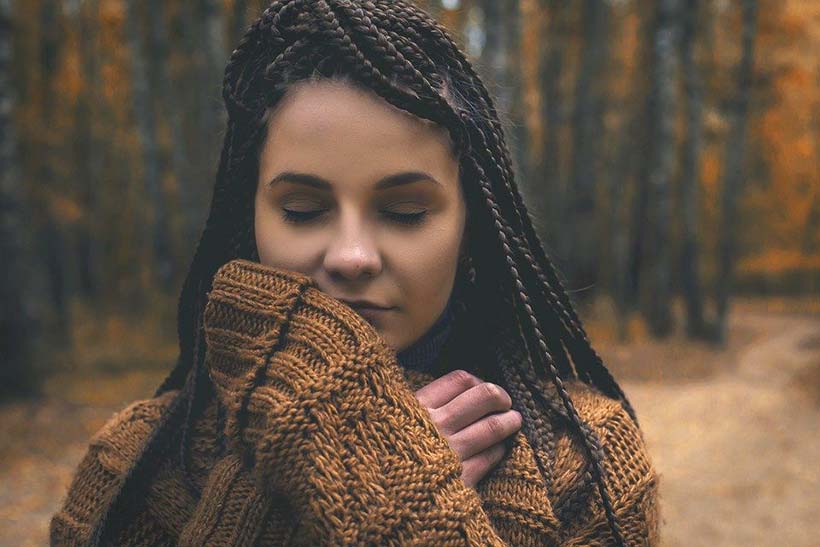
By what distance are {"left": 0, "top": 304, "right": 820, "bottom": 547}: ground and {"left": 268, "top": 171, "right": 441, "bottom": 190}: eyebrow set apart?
146 inches

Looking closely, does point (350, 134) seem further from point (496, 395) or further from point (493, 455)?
point (493, 455)

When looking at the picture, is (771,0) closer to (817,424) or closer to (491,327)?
(817,424)

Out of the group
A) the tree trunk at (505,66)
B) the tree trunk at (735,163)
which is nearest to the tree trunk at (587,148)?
the tree trunk at (505,66)

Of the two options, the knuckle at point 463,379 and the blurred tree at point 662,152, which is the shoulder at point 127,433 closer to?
the knuckle at point 463,379

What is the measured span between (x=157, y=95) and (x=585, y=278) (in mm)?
11082

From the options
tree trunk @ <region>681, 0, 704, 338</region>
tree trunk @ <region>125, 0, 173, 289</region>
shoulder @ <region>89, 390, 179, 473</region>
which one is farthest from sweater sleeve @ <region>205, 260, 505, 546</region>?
tree trunk @ <region>681, 0, 704, 338</region>

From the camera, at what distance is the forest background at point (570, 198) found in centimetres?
663

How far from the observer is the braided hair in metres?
1.45

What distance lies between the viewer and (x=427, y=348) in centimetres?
162

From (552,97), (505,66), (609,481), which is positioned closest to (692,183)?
(552,97)

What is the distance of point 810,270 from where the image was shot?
22.6 metres

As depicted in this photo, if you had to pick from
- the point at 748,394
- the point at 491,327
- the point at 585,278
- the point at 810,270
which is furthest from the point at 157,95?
the point at 810,270

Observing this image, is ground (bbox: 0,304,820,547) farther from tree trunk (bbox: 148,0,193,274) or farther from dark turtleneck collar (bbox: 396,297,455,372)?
tree trunk (bbox: 148,0,193,274)

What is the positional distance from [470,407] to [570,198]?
47.8 feet
